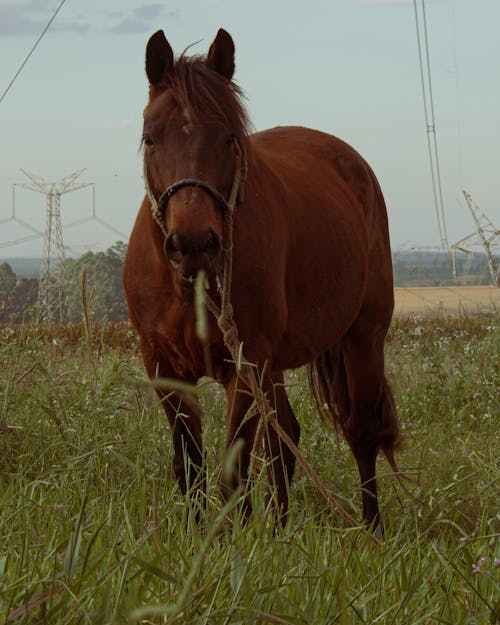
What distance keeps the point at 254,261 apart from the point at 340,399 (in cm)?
170

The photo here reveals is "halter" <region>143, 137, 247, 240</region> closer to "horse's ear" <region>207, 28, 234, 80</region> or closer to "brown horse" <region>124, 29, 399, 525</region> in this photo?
"brown horse" <region>124, 29, 399, 525</region>

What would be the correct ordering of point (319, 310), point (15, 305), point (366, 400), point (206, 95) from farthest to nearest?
1. point (15, 305)
2. point (366, 400)
3. point (319, 310)
4. point (206, 95)

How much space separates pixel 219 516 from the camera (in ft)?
3.59

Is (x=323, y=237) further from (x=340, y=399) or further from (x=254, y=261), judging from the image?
(x=340, y=399)

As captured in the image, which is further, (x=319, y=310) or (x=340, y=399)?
(x=340, y=399)

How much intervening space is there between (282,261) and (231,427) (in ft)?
2.88

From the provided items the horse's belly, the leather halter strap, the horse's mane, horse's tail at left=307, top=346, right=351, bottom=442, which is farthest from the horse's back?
the leather halter strap

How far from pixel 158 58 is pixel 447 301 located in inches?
286

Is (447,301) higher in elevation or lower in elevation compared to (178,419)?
higher

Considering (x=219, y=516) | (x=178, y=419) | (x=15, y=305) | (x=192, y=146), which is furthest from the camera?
(x=15, y=305)

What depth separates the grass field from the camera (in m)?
1.82

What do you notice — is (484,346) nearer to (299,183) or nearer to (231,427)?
(299,183)

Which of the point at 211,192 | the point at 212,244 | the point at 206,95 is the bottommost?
the point at 212,244

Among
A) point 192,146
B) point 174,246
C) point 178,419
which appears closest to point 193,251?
point 174,246
